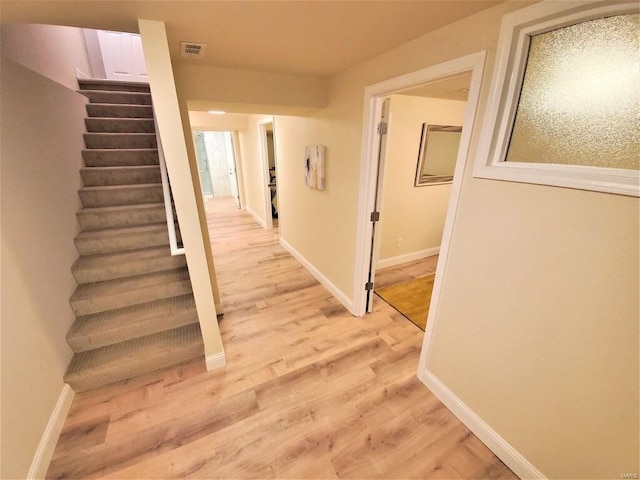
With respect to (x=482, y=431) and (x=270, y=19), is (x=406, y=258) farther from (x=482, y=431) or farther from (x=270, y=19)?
(x=270, y=19)

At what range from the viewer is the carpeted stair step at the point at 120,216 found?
2.26 m

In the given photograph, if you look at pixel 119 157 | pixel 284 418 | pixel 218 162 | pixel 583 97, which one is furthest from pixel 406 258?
pixel 218 162

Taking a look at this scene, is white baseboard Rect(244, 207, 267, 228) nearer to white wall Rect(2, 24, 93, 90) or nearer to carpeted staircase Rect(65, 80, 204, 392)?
carpeted staircase Rect(65, 80, 204, 392)

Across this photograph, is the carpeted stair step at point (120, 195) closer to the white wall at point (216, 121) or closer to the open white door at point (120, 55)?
the white wall at point (216, 121)

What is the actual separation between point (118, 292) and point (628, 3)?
3.16m

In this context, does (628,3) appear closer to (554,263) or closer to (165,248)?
(554,263)

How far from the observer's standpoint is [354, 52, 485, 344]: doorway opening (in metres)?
1.27

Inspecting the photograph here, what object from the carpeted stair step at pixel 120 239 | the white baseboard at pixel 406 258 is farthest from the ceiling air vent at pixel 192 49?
the white baseboard at pixel 406 258

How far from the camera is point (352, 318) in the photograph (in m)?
2.56

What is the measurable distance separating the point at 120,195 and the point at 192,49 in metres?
1.65

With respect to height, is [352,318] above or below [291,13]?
below

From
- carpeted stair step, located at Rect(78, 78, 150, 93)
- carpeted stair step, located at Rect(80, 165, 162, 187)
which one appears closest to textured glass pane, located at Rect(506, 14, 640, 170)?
carpeted stair step, located at Rect(80, 165, 162, 187)

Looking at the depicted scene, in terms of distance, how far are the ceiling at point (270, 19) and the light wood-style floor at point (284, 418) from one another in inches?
87.5

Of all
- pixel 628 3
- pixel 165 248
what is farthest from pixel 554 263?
pixel 165 248
